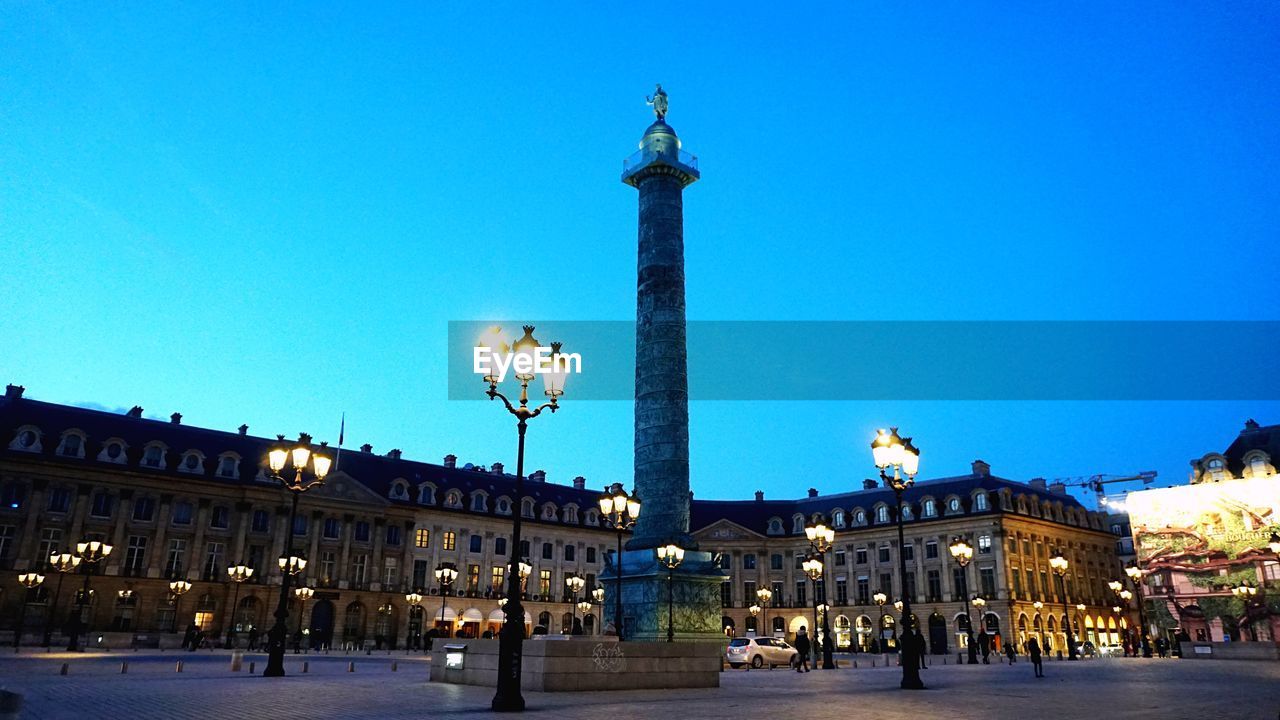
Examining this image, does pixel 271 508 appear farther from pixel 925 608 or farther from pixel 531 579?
pixel 925 608

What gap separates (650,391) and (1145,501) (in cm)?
4230

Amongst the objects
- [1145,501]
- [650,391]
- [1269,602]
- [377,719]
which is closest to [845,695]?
[377,719]

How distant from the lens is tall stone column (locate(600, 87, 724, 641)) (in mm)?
34312

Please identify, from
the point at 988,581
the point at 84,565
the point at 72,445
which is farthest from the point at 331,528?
the point at 988,581

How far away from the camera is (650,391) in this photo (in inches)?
1427

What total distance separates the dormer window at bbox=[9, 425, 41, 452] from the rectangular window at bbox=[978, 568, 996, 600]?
67.0 m

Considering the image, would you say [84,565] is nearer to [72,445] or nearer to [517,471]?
[72,445]

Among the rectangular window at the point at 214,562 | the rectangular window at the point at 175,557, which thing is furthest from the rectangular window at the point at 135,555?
the rectangular window at the point at 214,562

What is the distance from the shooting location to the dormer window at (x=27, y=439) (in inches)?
2098

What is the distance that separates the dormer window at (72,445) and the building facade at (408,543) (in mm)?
113

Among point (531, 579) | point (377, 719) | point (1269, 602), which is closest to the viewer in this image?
point (377, 719)

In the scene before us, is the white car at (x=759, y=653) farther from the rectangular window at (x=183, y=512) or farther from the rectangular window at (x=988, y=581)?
the rectangular window at (x=183, y=512)

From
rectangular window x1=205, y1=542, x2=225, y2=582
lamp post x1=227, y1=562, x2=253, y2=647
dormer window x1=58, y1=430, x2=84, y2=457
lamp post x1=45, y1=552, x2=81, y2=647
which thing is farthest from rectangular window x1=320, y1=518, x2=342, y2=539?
dormer window x1=58, y1=430, x2=84, y2=457

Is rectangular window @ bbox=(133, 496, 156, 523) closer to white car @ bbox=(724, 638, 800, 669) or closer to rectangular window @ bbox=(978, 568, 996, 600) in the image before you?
white car @ bbox=(724, 638, 800, 669)
